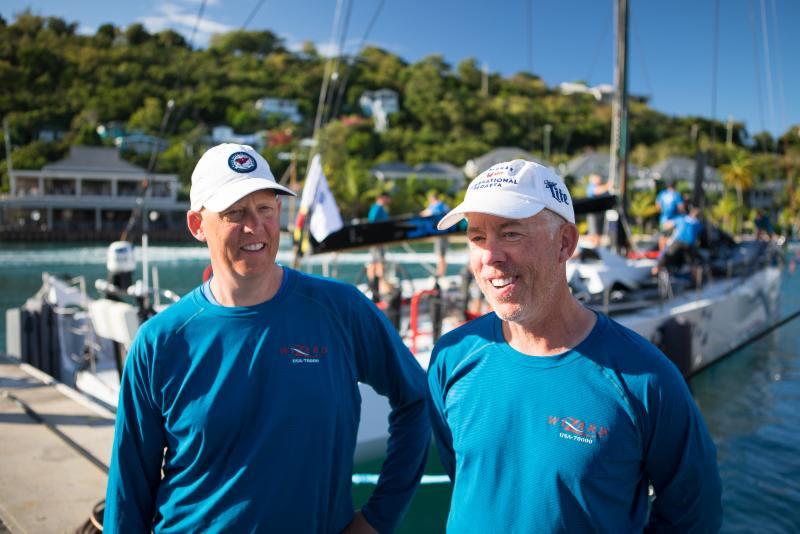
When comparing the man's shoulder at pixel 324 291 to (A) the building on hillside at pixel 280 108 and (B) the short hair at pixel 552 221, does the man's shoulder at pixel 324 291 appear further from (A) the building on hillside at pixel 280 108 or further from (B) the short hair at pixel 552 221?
(A) the building on hillside at pixel 280 108

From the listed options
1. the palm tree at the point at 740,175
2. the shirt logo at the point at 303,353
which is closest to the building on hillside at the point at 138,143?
the palm tree at the point at 740,175

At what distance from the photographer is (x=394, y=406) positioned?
96.5 inches

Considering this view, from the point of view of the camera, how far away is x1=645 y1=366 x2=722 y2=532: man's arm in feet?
5.76

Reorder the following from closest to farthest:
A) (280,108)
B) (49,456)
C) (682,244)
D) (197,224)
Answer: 1. (197,224)
2. (49,456)
3. (682,244)
4. (280,108)

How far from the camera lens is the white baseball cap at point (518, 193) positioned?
1.82 m

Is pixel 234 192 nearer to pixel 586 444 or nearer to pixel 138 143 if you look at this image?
pixel 586 444

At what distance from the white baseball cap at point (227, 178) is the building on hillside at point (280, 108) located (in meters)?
111

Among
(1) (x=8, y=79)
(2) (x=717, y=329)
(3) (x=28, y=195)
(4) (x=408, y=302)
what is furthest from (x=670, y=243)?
(1) (x=8, y=79)

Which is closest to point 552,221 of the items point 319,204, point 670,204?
point 319,204

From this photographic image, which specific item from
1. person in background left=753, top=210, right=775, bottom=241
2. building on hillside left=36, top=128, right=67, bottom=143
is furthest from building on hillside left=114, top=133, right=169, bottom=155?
person in background left=753, top=210, right=775, bottom=241

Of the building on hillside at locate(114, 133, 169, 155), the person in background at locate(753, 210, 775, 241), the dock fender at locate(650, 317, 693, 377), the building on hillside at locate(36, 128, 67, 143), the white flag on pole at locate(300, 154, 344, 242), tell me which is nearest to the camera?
the white flag on pole at locate(300, 154, 344, 242)

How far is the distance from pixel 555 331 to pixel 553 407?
9.0 inches

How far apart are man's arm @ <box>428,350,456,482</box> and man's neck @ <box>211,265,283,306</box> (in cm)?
59

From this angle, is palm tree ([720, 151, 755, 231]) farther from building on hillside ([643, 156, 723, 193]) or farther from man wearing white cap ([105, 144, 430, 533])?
man wearing white cap ([105, 144, 430, 533])
